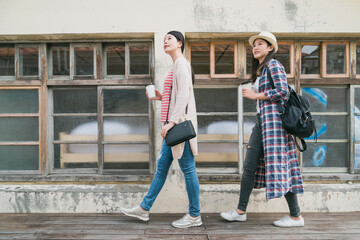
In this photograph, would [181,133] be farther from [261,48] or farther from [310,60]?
[310,60]

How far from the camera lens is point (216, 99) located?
414 centimetres

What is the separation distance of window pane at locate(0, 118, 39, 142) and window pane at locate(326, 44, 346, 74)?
3.80 meters

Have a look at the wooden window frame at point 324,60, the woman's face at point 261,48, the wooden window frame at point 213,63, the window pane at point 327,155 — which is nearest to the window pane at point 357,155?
the window pane at point 327,155

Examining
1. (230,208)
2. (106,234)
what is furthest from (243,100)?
(106,234)

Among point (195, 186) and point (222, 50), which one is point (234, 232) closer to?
point (195, 186)

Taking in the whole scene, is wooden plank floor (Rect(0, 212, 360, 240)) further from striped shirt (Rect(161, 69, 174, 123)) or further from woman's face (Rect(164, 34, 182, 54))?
woman's face (Rect(164, 34, 182, 54))

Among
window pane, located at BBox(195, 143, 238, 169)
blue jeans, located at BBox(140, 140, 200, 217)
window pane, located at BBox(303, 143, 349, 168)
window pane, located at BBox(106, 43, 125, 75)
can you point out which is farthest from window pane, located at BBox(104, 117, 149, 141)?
window pane, located at BBox(303, 143, 349, 168)

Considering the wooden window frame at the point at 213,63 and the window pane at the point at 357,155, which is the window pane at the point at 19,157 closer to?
the wooden window frame at the point at 213,63

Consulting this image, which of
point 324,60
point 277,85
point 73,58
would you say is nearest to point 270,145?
point 277,85

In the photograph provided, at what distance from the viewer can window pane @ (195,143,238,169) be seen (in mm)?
4133

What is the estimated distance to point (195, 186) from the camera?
324 cm

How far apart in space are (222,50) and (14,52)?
265 centimetres

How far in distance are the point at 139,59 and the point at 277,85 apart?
181cm

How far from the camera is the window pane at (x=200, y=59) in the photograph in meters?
4.14
